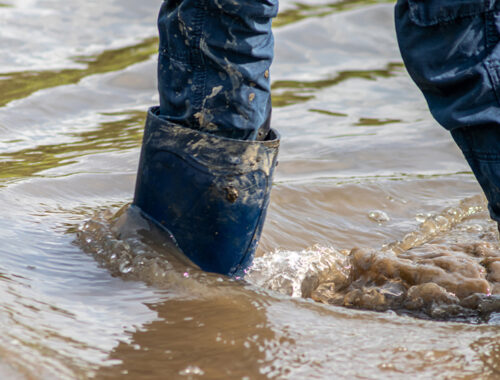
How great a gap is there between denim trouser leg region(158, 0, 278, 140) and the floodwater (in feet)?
1.17

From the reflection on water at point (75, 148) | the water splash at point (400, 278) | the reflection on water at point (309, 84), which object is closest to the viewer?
the water splash at point (400, 278)

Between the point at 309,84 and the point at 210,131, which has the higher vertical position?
the point at 210,131

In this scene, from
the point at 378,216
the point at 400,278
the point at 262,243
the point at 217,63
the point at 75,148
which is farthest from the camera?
the point at 75,148

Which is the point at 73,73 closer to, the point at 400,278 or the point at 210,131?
the point at 210,131

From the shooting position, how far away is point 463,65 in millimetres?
1687

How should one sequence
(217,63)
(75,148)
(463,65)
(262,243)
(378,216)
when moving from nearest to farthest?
(463,65)
(217,63)
(262,243)
(378,216)
(75,148)

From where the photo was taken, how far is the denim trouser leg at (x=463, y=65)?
1653mm

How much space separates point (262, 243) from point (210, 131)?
655 millimetres

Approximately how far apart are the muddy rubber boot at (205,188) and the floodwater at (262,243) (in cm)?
8

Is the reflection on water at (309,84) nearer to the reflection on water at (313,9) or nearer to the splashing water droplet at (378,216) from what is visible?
the reflection on water at (313,9)

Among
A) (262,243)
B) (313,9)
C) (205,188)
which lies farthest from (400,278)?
(313,9)

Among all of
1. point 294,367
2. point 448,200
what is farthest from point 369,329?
point 448,200

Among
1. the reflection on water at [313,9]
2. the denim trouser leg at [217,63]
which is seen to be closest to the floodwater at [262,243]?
the denim trouser leg at [217,63]

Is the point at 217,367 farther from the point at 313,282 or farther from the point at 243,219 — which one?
the point at 313,282
